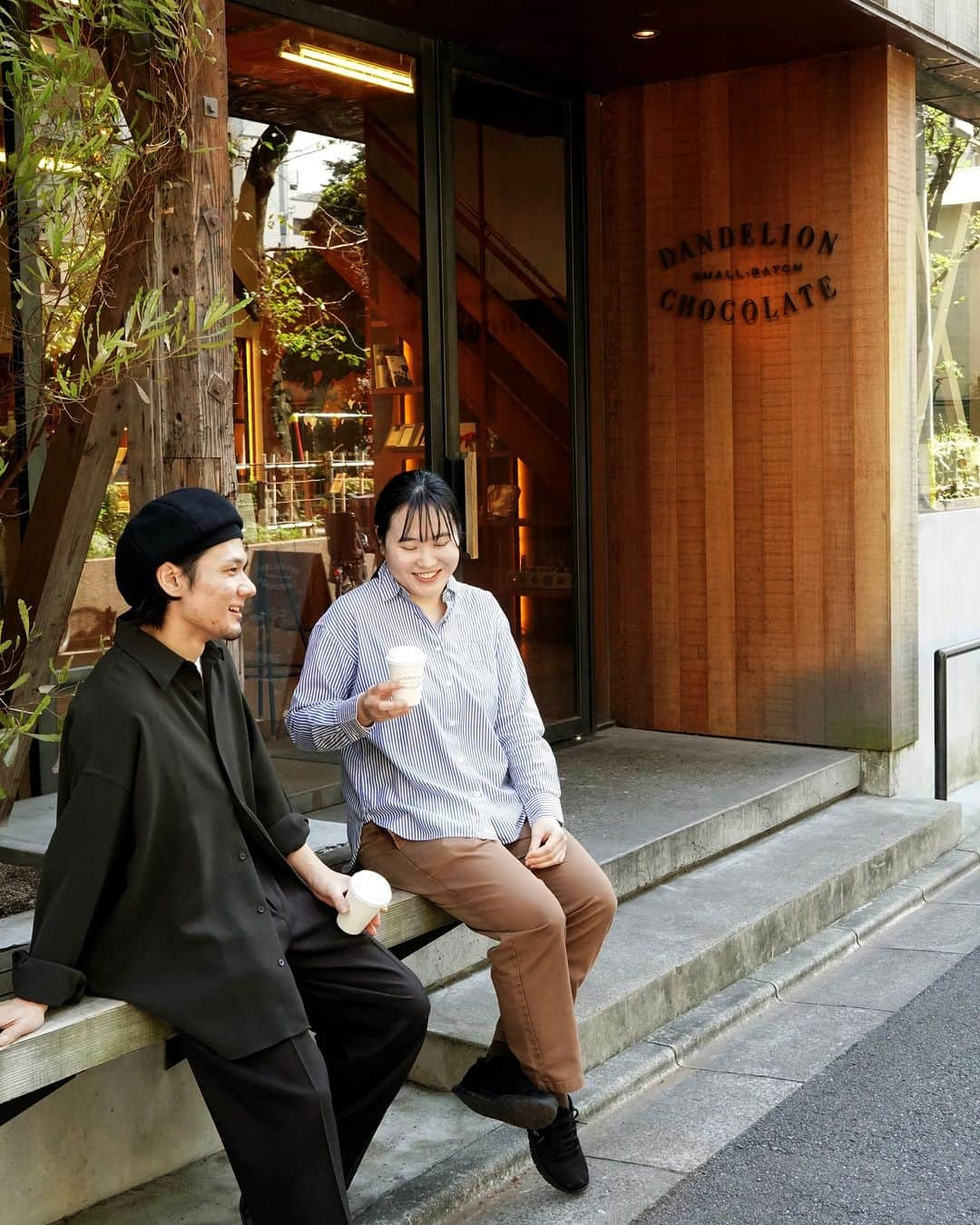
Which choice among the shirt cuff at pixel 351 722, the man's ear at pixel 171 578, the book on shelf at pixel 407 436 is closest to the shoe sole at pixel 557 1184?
the shirt cuff at pixel 351 722

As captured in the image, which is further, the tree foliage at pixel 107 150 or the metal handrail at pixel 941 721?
the metal handrail at pixel 941 721

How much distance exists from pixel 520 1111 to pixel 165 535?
4.83ft

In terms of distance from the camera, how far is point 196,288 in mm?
3414

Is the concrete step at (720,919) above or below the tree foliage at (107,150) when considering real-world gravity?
below

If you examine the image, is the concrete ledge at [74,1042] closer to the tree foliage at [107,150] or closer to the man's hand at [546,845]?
the man's hand at [546,845]

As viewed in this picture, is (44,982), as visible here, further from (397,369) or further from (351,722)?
(397,369)

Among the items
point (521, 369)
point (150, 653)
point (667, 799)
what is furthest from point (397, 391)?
point (150, 653)

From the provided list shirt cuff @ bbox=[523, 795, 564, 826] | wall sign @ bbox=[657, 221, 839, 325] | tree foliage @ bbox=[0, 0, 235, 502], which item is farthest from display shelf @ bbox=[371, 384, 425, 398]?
shirt cuff @ bbox=[523, 795, 564, 826]

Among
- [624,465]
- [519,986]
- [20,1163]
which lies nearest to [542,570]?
[624,465]

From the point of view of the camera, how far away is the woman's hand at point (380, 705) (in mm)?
3143

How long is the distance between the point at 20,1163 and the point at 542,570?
4.05 meters

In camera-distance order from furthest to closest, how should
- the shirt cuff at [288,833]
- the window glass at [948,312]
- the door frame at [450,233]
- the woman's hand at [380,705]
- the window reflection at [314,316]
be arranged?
the window glass at [948,312]
the door frame at [450,233]
the window reflection at [314,316]
the woman's hand at [380,705]
the shirt cuff at [288,833]

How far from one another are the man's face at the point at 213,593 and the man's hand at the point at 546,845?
1040mm

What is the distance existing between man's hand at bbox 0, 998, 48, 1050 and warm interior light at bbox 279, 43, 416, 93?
3.85 metres
